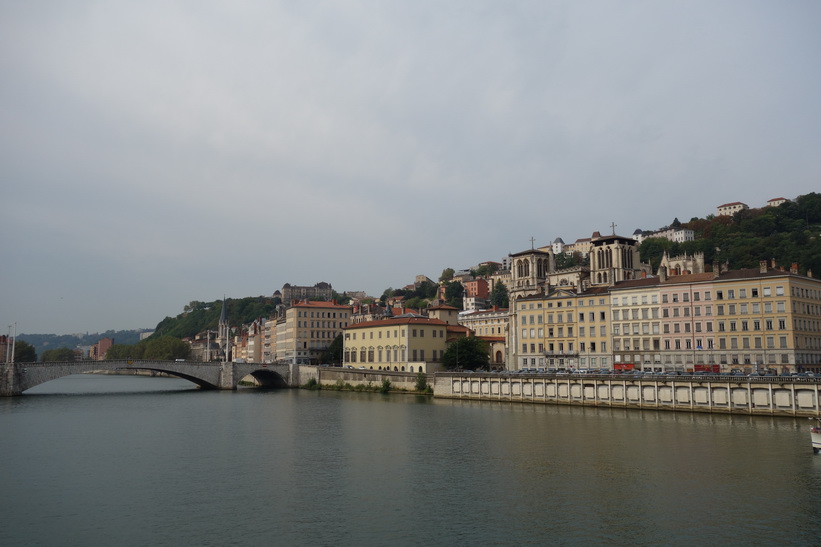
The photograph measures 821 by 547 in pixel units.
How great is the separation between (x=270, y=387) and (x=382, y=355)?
76.9 feet

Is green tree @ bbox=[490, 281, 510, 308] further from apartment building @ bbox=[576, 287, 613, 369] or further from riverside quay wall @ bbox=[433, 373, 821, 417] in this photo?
riverside quay wall @ bbox=[433, 373, 821, 417]

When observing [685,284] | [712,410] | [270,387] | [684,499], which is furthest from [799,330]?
[270,387]

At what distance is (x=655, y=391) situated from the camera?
203 ft

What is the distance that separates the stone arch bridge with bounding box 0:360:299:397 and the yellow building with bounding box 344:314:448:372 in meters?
14.2

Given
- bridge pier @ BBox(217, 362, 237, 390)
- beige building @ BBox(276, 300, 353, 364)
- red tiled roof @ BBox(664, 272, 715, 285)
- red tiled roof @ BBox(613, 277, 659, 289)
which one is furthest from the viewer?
beige building @ BBox(276, 300, 353, 364)

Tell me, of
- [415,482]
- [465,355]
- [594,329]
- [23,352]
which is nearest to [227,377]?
[465,355]

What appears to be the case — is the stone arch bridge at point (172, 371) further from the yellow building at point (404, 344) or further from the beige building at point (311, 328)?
the beige building at point (311, 328)

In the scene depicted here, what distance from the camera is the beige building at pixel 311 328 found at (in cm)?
13162

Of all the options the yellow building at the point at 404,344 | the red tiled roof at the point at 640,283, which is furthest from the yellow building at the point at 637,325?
the yellow building at the point at 404,344

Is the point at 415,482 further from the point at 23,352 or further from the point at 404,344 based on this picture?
the point at 23,352

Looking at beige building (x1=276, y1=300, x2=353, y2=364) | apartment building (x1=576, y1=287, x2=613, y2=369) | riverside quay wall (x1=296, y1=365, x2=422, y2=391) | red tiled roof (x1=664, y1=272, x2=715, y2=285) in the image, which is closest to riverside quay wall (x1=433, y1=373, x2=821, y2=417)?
riverside quay wall (x1=296, y1=365, x2=422, y2=391)

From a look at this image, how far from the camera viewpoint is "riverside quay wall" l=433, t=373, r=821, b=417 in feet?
174

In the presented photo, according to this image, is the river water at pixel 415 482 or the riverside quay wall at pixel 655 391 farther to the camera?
the riverside quay wall at pixel 655 391

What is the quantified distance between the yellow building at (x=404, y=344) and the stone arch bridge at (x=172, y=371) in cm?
1419
